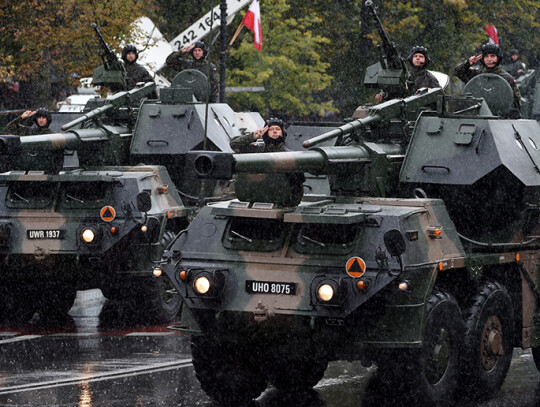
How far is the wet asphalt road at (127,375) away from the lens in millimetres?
12297

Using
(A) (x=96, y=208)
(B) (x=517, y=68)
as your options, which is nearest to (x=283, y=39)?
(B) (x=517, y=68)

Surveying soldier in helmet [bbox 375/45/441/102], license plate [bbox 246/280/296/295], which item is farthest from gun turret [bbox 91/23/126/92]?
license plate [bbox 246/280/296/295]

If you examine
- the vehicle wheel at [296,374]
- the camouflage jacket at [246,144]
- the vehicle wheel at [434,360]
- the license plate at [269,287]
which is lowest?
the vehicle wheel at [296,374]

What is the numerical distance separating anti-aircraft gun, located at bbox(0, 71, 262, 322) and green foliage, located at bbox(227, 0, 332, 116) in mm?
12217

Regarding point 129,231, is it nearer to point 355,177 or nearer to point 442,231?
point 355,177

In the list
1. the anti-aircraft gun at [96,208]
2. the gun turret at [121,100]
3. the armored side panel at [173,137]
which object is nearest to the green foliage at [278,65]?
the gun turret at [121,100]

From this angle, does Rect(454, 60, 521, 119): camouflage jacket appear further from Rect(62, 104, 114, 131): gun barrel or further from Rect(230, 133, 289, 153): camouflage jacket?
Rect(62, 104, 114, 131): gun barrel

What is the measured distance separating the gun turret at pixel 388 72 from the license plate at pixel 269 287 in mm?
4693

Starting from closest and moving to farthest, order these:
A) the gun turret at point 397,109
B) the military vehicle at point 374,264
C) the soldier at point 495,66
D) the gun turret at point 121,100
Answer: the military vehicle at point 374,264, the gun turret at point 397,109, the soldier at point 495,66, the gun turret at point 121,100

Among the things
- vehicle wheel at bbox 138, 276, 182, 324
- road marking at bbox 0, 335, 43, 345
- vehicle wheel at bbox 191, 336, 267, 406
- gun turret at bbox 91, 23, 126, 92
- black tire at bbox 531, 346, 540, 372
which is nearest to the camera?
vehicle wheel at bbox 191, 336, 267, 406

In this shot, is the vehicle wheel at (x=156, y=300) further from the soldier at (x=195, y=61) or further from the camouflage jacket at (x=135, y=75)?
the camouflage jacket at (x=135, y=75)

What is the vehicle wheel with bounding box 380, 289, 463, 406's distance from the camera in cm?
1113

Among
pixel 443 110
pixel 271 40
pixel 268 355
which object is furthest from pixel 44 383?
pixel 271 40

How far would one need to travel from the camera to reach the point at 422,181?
510 inches
